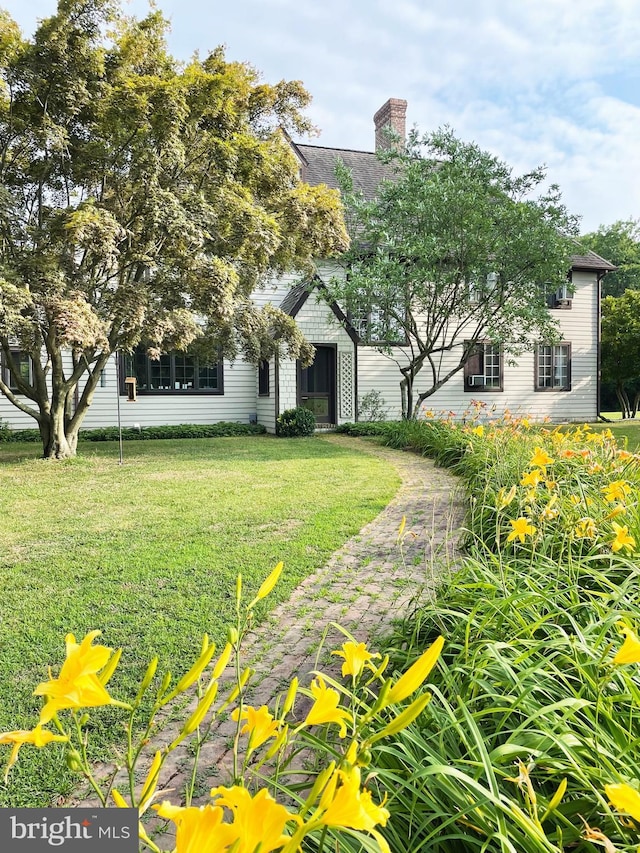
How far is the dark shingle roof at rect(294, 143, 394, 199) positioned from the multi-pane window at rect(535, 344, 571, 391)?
7.54m

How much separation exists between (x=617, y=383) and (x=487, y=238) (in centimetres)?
1144

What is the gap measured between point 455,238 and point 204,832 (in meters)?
13.1

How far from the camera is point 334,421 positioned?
16.3 m

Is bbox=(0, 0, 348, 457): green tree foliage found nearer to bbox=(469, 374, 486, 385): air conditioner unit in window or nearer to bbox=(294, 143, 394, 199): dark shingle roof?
bbox=(294, 143, 394, 199): dark shingle roof

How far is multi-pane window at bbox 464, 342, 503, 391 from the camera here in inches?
712

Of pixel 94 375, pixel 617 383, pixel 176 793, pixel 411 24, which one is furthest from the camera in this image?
pixel 617 383

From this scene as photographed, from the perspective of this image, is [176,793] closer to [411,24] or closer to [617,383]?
[411,24]

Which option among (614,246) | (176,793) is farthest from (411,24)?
(614,246)

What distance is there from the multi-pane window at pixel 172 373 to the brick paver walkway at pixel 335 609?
34.7 feet

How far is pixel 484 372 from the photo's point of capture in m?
18.3

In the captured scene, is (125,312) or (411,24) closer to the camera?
(411,24)

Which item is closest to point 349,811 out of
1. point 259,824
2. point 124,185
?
point 259,824

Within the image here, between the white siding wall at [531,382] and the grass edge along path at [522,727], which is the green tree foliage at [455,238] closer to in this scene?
the white siding wall at [531,382]

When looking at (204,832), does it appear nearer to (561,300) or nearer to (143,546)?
(143,546)
